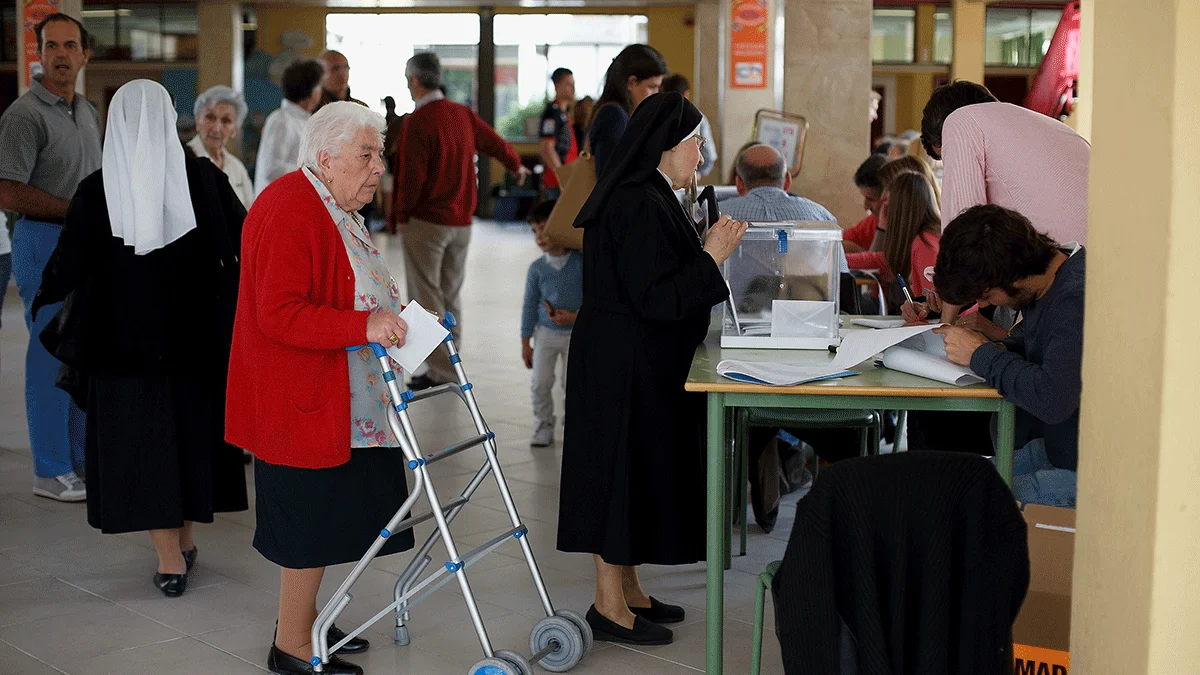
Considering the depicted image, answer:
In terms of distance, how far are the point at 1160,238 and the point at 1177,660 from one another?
0.70 m

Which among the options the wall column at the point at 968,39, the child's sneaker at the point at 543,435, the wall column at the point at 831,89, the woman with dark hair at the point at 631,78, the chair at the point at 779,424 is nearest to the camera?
the chair at the point at 779,424

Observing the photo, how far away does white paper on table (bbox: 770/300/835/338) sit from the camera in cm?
370

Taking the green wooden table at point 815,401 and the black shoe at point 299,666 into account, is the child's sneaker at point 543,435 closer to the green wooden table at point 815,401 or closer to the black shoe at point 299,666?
the black shoe at point 299,666

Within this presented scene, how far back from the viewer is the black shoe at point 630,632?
3.75 m

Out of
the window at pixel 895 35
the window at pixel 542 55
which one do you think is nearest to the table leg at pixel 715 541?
the window at pixel 895 35

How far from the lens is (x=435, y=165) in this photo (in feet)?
25.1

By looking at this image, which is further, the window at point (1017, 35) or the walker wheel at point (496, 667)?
the window at point (1017, 35)

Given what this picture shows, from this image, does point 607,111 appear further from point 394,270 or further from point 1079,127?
point 394,270

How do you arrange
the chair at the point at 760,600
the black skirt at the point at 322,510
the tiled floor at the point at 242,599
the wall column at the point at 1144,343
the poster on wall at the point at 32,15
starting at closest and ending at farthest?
the wall column at the point at 1144,343 < the chair at the point at 760,600 < the black skirt at the point at 322,510 < the tiled floor at the point at 242,599 < the poster on wall at the point at 32,15

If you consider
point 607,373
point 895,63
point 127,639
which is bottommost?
point 127,639

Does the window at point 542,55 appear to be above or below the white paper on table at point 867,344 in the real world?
above

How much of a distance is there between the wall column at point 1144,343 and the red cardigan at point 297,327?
1.72 metres

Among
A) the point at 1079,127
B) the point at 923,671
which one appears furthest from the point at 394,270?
the point at 923,671

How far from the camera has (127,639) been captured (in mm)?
3811
